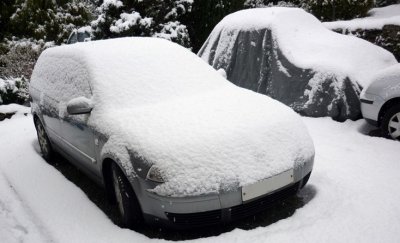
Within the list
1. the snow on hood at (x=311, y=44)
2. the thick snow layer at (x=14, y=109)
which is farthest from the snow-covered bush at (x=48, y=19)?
the snow on hood at (x=311, y=44)

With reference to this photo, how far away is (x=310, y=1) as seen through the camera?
43.8 ft

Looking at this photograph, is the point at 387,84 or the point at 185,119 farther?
the point at 387,84

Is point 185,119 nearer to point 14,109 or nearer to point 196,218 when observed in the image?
point 196,218

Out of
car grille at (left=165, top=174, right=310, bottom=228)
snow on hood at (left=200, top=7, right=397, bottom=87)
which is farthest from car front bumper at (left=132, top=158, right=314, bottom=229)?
snow on hood at (left=200, top=7, right=397, bottom=87)

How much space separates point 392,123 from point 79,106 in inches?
152

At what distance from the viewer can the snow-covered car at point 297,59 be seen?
566 centimetres

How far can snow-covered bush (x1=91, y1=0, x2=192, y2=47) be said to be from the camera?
9859 millimetres

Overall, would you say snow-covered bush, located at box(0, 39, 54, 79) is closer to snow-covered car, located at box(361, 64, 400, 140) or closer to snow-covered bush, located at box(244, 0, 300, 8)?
snow-covered car, located at box(361, 64, 400, 140)

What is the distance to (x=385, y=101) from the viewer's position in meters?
4.84

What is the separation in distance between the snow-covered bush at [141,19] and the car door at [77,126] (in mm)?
5846

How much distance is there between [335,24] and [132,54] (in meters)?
5.60

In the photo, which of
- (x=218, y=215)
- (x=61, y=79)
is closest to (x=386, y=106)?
(x=218, y=215)

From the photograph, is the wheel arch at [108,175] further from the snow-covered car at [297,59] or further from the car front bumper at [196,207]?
the snow-covered car at [297,59]

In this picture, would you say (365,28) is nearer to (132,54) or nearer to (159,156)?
(132,54)
